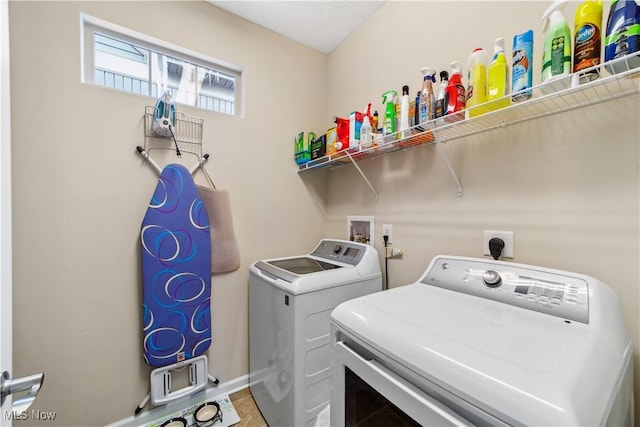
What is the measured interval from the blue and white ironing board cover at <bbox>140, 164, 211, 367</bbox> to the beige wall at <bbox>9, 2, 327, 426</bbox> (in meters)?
0.13

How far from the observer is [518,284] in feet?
2.88

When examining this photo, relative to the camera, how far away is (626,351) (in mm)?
696

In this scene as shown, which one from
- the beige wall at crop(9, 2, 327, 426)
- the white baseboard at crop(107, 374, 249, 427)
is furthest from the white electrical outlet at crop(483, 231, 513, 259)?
the white baseboard at crop(107, 374, 249, 427)

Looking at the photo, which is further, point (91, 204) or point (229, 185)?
point (229, 185)

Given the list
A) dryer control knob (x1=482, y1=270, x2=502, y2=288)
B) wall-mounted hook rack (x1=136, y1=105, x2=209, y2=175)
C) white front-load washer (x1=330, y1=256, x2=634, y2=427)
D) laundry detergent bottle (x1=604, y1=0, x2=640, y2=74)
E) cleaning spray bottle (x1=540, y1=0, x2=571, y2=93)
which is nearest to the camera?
white front-load washer (x1=330, y1=256, x2=634, y2=427)

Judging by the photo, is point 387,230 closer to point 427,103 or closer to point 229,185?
point 427,103

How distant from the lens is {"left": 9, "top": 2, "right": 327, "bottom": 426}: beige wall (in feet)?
3.93

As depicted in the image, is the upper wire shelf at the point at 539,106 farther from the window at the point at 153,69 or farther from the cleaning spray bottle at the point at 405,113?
the window at the point at 153,69

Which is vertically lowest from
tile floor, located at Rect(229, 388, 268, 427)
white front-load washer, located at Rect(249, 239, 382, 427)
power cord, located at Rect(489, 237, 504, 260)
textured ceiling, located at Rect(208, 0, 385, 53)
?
tile floor, located at Rect(229, 388, 268, 427)

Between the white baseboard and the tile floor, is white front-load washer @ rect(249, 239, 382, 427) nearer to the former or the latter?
the tile floor

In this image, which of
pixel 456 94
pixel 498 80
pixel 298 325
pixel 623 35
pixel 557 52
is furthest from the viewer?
pixel 298 325

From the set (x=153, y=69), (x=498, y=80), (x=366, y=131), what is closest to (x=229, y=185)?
(x=153, y=69)

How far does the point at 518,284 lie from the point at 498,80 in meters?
0.74

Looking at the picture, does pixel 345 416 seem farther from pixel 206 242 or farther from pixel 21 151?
pixel 21 151
